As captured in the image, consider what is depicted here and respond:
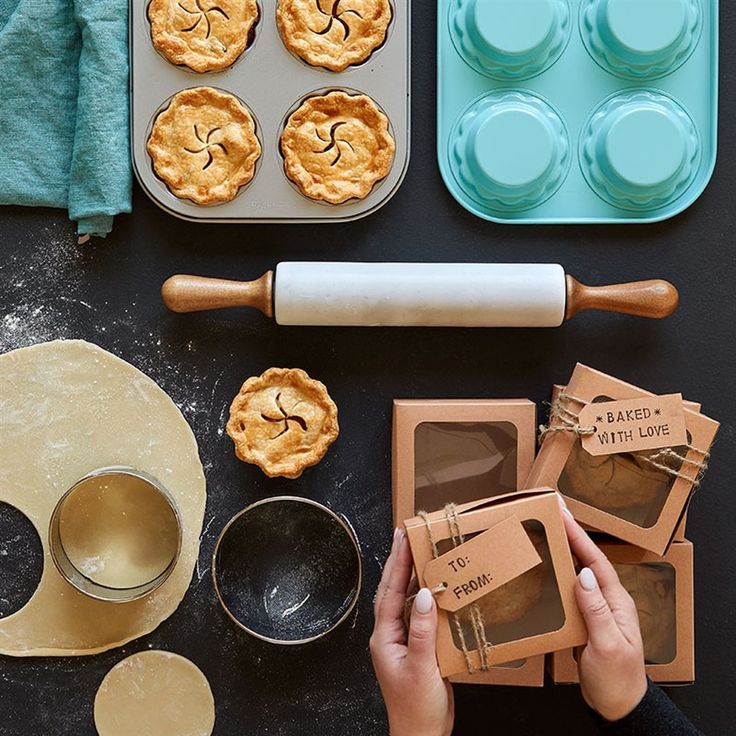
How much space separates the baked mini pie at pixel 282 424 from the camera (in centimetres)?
126

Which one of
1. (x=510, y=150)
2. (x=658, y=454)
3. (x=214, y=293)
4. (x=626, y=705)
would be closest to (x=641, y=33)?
(x=510, y=150)

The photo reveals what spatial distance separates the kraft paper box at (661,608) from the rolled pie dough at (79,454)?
2.00 ft

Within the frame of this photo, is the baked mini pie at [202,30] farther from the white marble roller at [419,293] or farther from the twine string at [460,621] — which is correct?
the twine string at [460,621]

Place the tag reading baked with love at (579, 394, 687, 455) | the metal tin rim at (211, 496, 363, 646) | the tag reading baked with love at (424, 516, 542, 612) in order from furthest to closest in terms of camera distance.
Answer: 1. the metal tin rim at (211, 496, 363, 646)
2. the tag reading baked with love at (579, 394, 687, 455)
3. the tag reading baked with love at (424, 516, 542, 612)

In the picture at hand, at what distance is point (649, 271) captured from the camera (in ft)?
4.42

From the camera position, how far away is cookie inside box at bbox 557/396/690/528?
45.9 inches

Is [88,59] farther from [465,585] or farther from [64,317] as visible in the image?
[465,585]

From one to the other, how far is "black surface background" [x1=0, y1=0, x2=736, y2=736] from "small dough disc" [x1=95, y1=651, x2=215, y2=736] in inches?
0.9

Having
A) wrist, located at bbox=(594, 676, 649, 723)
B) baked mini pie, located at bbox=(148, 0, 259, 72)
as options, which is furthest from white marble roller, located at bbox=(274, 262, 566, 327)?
wrist, located at bbox=(594, 676, 649, 723)

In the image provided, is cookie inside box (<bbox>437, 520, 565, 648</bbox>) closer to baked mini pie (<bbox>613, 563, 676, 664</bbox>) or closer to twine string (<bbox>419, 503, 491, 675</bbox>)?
twine string (<bbox>419, 503, 491, 675</bbox>)

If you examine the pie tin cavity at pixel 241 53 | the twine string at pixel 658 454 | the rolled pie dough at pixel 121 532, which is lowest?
the rolled pie dough at pixel 121 532

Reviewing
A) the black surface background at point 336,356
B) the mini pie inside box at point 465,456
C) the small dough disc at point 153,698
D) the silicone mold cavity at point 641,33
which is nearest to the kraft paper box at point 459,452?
the mini pie inside box at point 465,456

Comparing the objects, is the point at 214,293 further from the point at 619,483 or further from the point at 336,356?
the point at 619,483

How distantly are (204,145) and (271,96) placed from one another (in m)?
0.12
